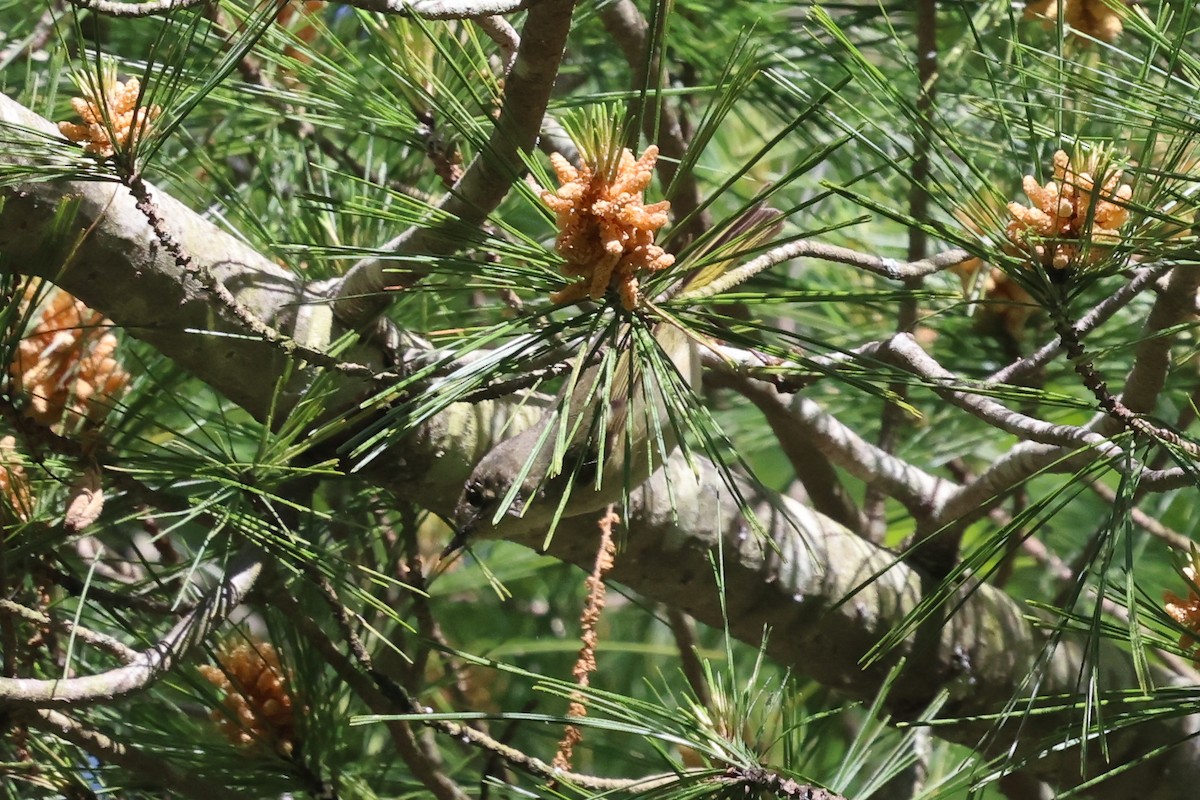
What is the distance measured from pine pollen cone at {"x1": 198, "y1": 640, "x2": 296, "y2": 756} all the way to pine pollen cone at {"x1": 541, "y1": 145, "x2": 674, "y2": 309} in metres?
0.45

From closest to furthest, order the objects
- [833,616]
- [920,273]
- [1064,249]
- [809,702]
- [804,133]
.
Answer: [1064,249]
[920,273]
[833,616]
[804,133]
[809,702]

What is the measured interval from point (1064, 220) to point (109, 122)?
1.56ft

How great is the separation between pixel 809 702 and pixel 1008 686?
0.47 meters

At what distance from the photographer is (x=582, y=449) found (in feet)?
1.96

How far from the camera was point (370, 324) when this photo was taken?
698mm

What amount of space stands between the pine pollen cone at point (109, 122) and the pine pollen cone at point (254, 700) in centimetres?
39

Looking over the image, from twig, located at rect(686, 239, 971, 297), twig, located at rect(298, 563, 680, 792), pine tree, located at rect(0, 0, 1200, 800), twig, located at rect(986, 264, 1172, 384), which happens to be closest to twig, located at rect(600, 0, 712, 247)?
pine tree, located at rect(0, 0, 1200, 800)

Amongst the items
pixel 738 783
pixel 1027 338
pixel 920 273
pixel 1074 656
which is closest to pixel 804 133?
pixel 1027 338

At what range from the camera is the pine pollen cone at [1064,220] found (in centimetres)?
54

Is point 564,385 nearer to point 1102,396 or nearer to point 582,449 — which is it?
point 582,449

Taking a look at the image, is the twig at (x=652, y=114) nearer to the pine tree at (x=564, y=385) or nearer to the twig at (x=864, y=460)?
the pine tree at (x=564, y=385)

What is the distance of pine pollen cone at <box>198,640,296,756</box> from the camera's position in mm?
810

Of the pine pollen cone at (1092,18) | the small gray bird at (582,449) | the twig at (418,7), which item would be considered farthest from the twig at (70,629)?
the pine pollen cone at (1092,18)

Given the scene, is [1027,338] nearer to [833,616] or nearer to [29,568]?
[833,616]
